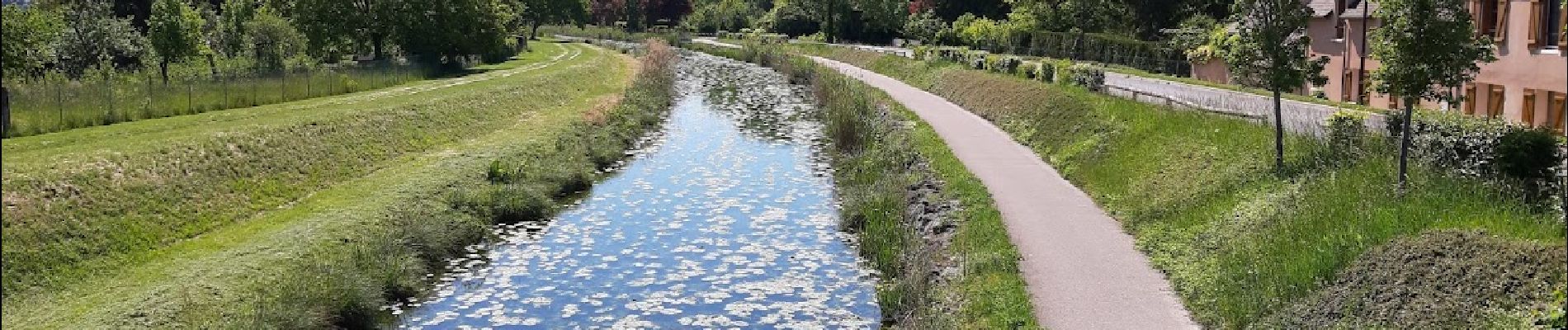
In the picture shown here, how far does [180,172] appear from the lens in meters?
23.4

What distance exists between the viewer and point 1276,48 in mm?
21812

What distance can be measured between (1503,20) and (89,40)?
4635 centimetres

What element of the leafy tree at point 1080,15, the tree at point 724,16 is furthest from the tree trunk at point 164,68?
the tree at point 724,16

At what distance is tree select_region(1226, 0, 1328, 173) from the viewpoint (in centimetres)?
2169

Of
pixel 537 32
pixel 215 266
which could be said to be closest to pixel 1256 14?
pixel 215 266

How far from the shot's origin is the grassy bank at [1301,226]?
482 inches

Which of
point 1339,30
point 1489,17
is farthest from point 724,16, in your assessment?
point 1489,17

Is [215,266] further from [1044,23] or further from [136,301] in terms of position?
[1044,23]

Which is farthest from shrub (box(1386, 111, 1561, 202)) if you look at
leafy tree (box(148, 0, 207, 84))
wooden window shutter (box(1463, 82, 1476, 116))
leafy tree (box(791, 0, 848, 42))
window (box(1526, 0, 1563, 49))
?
leafy tree (box(791, 0, 848, 42))

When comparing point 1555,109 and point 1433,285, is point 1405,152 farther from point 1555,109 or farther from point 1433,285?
point 1555,109

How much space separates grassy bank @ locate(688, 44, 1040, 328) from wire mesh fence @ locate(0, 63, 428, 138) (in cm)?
1836

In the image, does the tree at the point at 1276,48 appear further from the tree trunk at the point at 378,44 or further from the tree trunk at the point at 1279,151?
the tree trunk at the point at 378,44

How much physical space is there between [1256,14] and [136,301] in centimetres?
1933

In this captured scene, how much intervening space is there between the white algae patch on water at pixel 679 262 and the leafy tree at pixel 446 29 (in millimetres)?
24428
